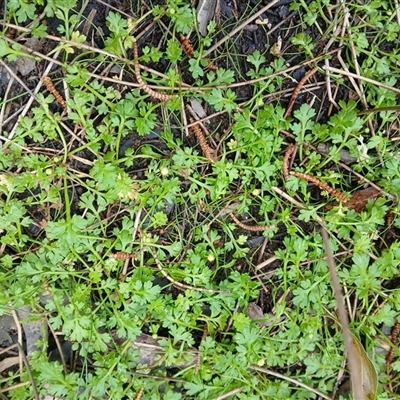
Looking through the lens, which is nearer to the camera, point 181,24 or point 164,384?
point 181,24

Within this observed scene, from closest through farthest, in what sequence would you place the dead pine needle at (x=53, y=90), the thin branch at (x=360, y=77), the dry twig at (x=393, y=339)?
1. the dead pine needle at (x=53, y=90)
2. the thin branch at (x=360, y=77)
3. the dry twig at (x=393, y=339)

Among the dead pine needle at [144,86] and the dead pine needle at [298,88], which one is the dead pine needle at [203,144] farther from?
the dead pine needle at [298,88]

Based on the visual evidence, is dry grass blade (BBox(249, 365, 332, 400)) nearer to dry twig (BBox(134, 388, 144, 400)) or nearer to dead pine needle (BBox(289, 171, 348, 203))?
dry twig (BBox(134, 388, 144, 400))

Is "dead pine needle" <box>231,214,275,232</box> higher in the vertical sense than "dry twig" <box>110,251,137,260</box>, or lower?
higher

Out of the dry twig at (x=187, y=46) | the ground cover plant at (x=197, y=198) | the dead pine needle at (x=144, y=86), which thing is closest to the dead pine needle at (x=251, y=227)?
the ground cover plant at (x=197, y=198)

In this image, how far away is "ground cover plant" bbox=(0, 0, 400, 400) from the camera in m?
2.64

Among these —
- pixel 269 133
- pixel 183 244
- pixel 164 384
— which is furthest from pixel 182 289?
pixel 269 133

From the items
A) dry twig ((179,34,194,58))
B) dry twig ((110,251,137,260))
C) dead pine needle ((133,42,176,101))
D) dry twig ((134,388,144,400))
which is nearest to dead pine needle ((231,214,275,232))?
dry twig ((110,251,137,260))

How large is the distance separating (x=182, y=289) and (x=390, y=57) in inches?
70.1

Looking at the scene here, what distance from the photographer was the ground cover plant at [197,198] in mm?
2639

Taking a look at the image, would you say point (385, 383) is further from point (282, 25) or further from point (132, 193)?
point (282, 25)

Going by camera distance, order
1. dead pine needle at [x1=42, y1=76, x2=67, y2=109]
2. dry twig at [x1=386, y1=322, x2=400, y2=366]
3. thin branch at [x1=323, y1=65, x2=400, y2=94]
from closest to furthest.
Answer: dead pine needle at [x1=42, y1=76, x2=67, y2=109], thin branch at [x1=323, y1=65, x2=400, y2=94], dry twig at [x1=386, y1=322, x2=400, y2=366]

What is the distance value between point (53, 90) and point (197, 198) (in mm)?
983

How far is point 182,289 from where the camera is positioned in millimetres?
2773
